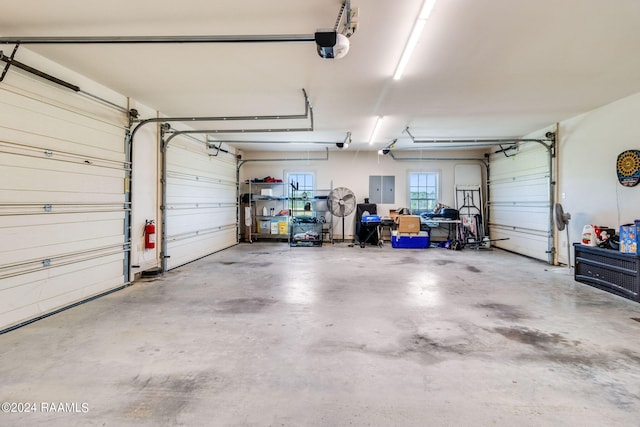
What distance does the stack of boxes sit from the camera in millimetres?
8109

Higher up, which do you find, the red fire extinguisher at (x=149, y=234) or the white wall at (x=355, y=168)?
the white wall at (x=355, y=168)

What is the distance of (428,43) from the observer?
9.28ft

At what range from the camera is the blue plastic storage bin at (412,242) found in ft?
26.6

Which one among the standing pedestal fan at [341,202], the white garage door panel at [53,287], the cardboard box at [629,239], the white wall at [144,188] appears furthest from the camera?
the standing pedestal fan at [341,202]

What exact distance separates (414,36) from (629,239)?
386 centimetres

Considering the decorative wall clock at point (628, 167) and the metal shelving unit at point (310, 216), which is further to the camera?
the metal shelving unit at point (310, 216)

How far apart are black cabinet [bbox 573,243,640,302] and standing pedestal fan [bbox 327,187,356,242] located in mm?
5282

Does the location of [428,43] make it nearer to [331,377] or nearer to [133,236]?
[331,377]

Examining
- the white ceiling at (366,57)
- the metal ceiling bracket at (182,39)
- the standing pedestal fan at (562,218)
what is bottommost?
the standing pedestal fan at (562,218)

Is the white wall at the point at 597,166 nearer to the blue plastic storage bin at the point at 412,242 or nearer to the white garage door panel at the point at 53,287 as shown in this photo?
the blue plastic storage bin at the point at 412,242

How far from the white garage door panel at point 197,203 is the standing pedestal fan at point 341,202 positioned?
117 inches

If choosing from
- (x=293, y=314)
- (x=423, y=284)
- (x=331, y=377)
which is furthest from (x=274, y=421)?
(x=423, y=284)

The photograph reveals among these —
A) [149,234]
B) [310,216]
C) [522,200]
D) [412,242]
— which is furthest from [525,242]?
[149,234]

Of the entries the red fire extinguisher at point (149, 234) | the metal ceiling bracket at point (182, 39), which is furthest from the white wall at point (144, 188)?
the metal ceiling bracket at point (182, 39)
